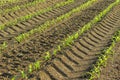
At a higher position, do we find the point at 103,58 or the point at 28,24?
the point at 28,24

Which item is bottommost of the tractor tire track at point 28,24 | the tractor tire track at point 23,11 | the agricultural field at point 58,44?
the agricultural field at point 58,44

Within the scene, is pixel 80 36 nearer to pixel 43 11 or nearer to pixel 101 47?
pixel 101 47

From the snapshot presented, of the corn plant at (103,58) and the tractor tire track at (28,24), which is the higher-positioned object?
the tractor tire track at (28,24)

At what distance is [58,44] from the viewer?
8.53m

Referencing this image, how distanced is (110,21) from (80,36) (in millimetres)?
3376

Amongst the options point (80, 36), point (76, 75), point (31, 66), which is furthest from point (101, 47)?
point (31, 66)

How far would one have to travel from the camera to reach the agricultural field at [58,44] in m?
6.71

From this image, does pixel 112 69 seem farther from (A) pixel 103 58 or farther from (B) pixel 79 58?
(B) pixel 79 58

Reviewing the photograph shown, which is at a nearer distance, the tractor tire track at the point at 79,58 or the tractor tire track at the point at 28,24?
the tractor tire track at the point at 79,58

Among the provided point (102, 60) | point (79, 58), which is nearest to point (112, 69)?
point (102, 60)

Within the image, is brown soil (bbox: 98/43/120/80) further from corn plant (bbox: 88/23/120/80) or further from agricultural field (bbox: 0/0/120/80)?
corn plant (bbox: 88/23/120/80)

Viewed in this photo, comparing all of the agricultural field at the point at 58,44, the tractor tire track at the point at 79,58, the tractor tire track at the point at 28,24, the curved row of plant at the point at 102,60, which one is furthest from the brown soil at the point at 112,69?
the tractor tire track at the point at 28,24

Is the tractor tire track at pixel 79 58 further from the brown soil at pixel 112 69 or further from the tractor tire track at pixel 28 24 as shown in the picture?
the tractor tire track at pixel 28 24

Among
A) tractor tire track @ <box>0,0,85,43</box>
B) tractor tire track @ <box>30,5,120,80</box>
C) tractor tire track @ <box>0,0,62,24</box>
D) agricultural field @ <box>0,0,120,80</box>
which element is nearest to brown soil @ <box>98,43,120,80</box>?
agricultural field @ <box>0,0,120,80</box>
